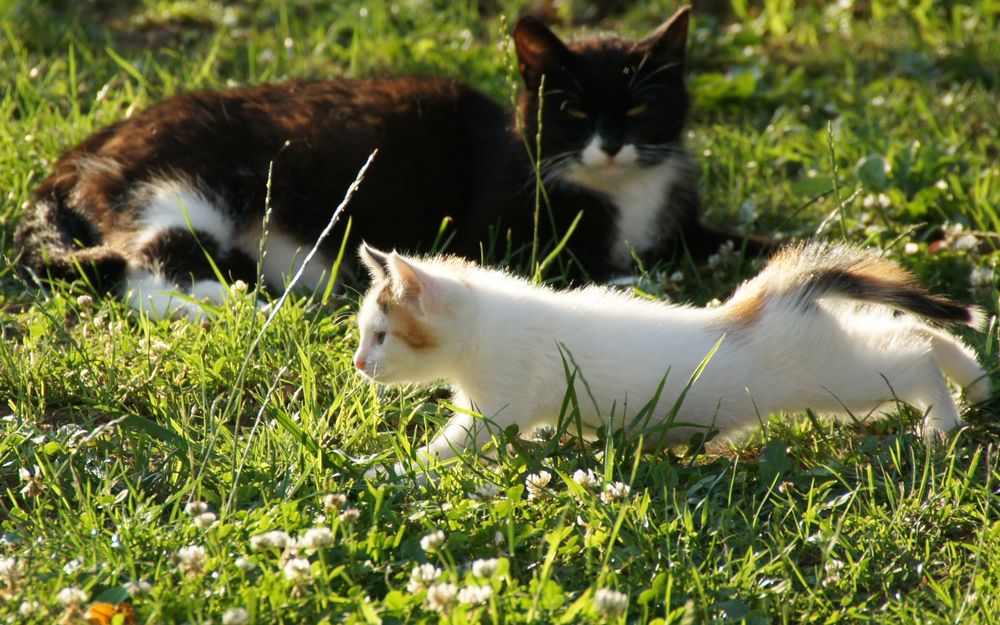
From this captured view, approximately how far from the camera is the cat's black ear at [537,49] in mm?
3506

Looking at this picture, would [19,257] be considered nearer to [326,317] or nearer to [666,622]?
[326,317]

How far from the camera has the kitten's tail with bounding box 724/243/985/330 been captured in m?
2.44

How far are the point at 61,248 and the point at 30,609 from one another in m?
1.87

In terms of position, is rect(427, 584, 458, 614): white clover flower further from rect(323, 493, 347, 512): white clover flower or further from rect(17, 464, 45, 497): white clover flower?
rect(17, 464, 45, 497): white clover flower

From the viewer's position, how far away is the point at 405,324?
2.43 meters

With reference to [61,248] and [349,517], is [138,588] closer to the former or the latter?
[349,517]

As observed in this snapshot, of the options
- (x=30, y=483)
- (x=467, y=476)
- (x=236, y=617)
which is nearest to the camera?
(x=236, y=617)

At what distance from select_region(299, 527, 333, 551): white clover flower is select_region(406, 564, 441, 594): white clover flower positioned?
0.15m

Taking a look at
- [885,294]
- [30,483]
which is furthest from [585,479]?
[30,483]

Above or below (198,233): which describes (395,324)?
above

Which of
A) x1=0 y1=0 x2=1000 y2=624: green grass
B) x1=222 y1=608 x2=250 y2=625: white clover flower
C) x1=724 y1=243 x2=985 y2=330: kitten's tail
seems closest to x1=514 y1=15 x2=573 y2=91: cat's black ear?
x1=0 y1=0 x2=1000 y2=624: green grass

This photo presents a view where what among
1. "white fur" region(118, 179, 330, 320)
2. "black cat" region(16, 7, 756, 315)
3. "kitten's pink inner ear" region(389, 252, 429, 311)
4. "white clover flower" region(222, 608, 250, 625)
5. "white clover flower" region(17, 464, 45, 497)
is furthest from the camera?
"black cat" region(16, 7, 756, 315)

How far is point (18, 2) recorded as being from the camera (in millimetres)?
4996

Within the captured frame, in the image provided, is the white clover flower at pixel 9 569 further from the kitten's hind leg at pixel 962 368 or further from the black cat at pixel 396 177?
the kitten's hind leg at pixel 962 368
